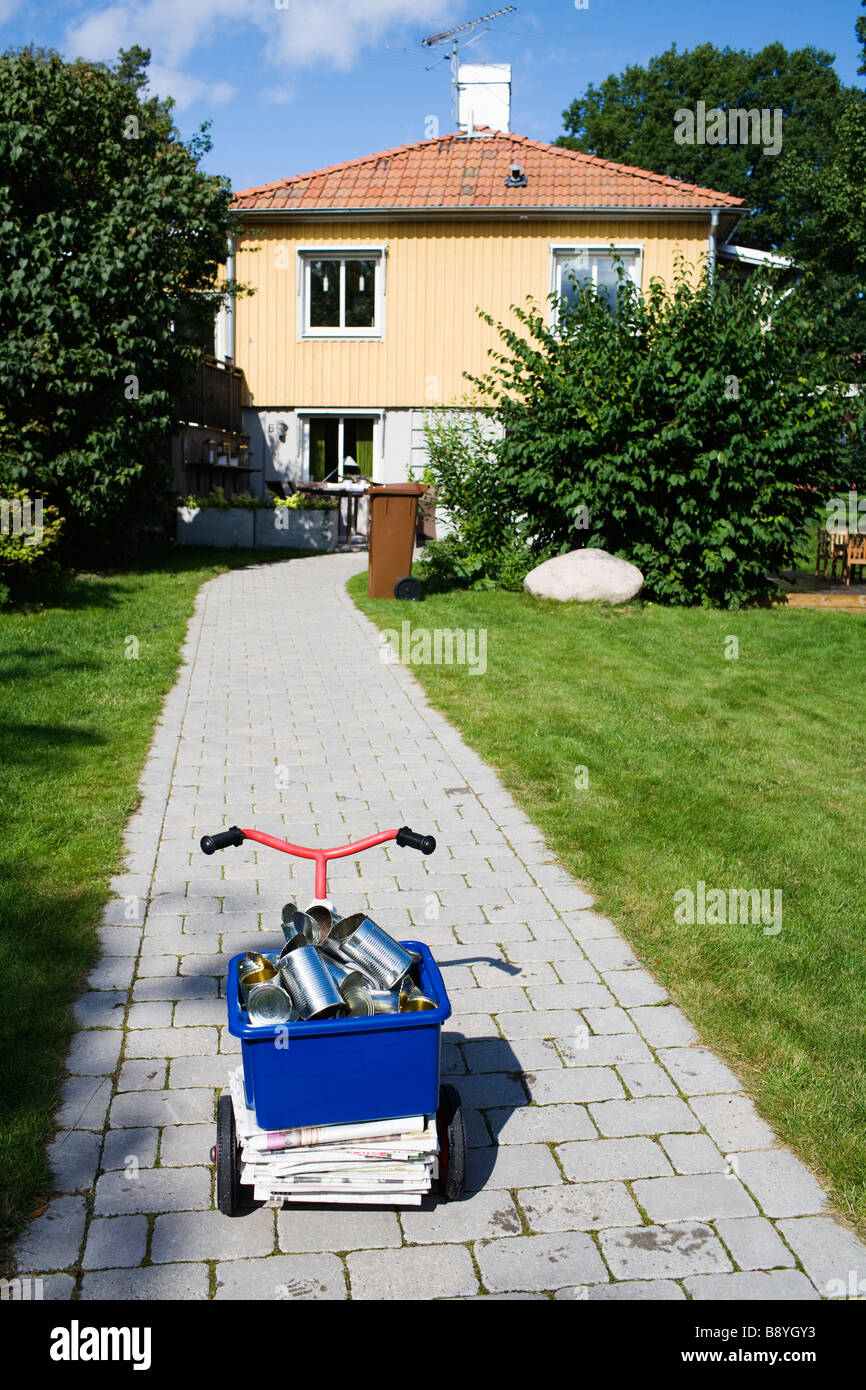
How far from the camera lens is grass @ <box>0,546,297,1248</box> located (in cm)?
392

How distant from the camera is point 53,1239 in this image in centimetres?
324

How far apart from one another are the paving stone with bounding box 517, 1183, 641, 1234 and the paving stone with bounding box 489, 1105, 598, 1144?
257mm

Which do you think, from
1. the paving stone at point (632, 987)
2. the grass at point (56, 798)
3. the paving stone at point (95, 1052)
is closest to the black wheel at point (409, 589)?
the grass at point (56, 798)

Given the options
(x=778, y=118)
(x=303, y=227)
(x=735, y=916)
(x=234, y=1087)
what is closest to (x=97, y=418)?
(x=303, y=227)

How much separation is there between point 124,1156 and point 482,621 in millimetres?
9917

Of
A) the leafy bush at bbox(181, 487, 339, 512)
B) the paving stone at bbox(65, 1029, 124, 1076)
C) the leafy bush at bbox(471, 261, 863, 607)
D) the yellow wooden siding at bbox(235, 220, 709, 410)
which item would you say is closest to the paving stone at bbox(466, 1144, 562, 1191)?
the paving stone at bbox(65, 1029, 124, 1076)

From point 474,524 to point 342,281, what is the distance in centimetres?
982

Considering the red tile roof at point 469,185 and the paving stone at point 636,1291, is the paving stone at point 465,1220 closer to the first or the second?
the paving stone at point 636,1291

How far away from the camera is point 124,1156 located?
143 inches

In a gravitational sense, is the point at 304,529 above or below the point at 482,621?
above

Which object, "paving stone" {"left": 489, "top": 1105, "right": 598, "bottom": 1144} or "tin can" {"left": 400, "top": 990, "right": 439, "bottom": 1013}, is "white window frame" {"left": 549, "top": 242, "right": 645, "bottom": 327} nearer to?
"paving stone" {"left": 489, "top": 1105, "right": 598, "bottom": 1144}

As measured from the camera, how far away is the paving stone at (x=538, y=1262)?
10.2 ft

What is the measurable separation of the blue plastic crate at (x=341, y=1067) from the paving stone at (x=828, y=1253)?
1093 mm

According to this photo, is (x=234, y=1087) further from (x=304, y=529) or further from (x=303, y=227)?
(x=303, y=227)
